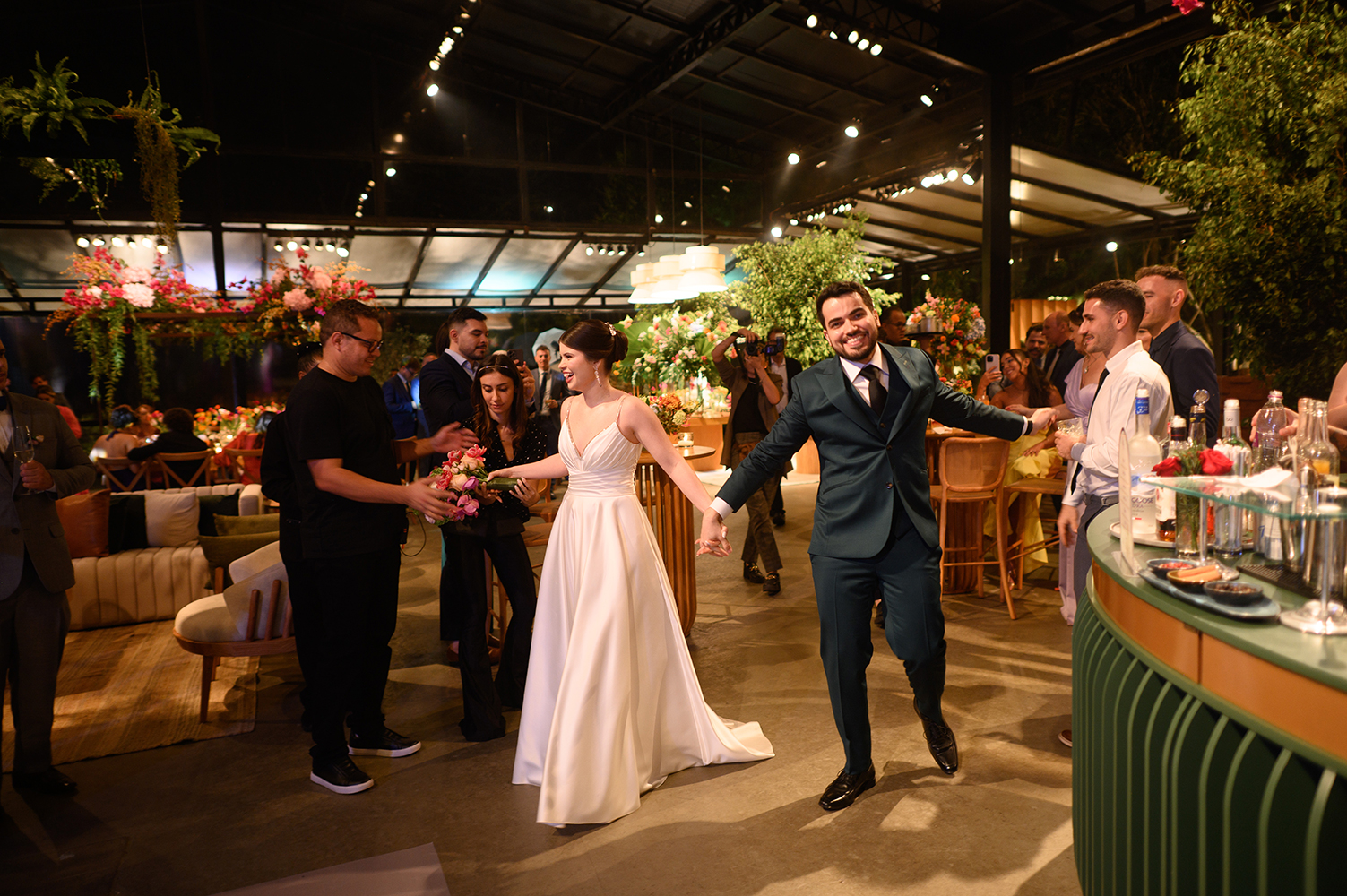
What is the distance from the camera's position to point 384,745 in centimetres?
364

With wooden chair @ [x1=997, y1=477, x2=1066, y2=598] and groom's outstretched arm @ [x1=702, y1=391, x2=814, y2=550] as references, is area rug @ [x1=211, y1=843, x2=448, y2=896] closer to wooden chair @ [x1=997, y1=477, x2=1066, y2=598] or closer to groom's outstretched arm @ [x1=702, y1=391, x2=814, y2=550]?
groom's outstretched arm @ [x1=702, y1=391, x2=814, y2=550]

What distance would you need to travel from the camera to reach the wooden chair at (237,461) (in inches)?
292

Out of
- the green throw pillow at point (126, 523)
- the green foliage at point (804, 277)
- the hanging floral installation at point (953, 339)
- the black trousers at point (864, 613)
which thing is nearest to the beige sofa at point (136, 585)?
the green throw pillow at point (126, 523)

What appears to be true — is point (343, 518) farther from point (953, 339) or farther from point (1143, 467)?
point (953, 339)

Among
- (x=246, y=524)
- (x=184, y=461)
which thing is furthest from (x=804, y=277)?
(x=246, y=524)

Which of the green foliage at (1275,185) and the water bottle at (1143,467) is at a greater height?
the green foliage at (1275,185)

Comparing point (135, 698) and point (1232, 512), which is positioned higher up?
point (1232, 512)

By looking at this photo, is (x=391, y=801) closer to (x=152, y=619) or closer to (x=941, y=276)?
(x=152, y=619)

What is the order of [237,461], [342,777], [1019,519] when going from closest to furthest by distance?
[342,777] → [1019,519] → [237,461]

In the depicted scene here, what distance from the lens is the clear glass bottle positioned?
6.40 feet

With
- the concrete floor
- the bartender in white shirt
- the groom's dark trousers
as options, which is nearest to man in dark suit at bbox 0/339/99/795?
the concrete floor

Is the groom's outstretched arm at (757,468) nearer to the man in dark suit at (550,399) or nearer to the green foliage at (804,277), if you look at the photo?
the man in dark suit at (550,399)

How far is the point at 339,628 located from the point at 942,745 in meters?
2.39

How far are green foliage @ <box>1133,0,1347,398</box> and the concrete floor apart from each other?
379 centimetres
